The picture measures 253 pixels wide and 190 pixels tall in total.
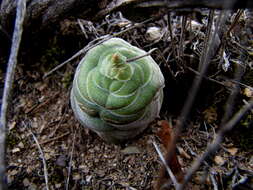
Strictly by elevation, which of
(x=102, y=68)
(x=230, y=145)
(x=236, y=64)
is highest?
(x=102, y=68)

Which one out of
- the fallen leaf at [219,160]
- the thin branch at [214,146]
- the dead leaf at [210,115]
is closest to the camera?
the thin branch at [214,146]

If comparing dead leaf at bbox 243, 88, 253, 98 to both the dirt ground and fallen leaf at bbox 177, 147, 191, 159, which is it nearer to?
the dirt ground

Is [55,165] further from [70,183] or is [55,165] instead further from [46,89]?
[46,89]

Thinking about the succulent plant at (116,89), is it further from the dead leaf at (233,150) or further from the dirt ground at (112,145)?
the dead leaf at (233,150)

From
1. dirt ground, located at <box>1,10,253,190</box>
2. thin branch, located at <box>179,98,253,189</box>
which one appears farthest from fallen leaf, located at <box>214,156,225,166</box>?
thin branch, located at <box>179,98,253,189</box>

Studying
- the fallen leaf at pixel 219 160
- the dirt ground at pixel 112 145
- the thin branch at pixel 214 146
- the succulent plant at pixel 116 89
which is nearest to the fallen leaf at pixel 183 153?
the dirt ground at pixel 112 145

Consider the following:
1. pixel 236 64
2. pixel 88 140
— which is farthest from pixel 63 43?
pixel 236 64
